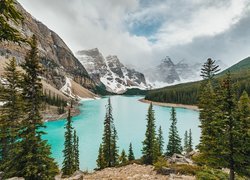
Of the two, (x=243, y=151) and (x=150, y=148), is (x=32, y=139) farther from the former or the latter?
(x=150, y=148)

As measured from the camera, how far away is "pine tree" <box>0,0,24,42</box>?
628cm

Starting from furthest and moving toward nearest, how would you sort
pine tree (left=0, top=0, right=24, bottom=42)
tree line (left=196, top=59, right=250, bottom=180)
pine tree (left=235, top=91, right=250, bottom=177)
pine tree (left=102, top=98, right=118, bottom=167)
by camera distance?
pine tree (left=102, top=98, right=118, bottom=167) → tree line (left=196, top=59, right=250, bottom=180) → pine tree (left=235, top=91, right=250, bottom=177) → pine tree (left=0, top=0, right=24, bottom=42)

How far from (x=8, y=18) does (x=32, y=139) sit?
402 inches

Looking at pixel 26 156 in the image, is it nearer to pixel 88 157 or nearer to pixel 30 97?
pixel 30 97

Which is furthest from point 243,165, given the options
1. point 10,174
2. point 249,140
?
point 10,174

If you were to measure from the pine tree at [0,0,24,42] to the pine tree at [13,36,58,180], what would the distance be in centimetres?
771

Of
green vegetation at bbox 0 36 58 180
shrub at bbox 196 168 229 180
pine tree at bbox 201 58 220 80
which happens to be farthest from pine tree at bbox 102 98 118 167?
shrub at bbox 196 168 229 180

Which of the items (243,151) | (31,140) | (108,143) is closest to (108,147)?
(108,143)

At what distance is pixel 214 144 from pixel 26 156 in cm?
1248

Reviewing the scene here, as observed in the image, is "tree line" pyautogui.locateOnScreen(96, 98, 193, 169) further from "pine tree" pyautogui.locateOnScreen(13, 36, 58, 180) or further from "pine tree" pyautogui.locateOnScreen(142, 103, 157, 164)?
"pine tree" pyautogui.locateOnScreen(13, 36, 58, 180)

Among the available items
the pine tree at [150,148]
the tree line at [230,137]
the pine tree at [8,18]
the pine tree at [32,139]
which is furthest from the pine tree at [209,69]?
the pine tree at [8,18]

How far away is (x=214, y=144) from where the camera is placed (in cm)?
1347

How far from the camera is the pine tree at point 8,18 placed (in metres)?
6.28

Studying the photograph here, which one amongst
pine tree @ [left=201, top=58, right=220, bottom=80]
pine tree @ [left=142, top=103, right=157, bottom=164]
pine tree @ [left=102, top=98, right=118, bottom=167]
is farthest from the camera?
pine tree @ [left=102, top=98, right=118, bottom=167]
